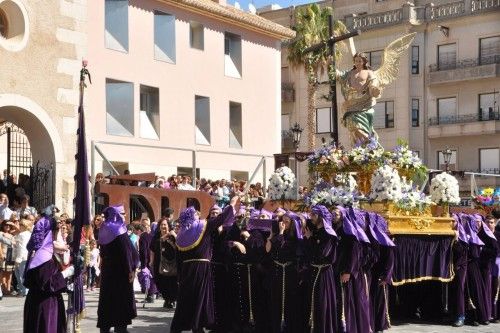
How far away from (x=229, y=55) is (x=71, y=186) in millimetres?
9620

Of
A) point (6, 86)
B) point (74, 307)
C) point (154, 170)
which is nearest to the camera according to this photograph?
point (74, 307)

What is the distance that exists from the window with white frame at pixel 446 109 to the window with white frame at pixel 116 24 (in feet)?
80.7

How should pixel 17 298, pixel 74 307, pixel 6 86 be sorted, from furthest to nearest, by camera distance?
pixel 6 86 < pixel 17 298 < pixel 74 307

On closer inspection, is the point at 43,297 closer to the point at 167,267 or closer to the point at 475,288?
the point at 167,267

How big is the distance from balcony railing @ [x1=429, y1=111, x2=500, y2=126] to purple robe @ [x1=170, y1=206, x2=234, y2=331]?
33938 mm

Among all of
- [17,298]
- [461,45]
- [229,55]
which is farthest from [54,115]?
[461,45]

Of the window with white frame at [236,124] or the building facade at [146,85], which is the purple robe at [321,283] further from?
the window with white frame at [236,124]

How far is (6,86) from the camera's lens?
19.5 meters

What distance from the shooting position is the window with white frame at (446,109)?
4472cm

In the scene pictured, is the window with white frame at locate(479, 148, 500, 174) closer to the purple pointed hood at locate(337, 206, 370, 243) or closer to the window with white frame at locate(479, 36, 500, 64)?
the window with white frame at locate(479, 36, 500, 64)

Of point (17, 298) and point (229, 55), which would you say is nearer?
point (17, 298)

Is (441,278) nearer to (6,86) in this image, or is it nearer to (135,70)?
(6,86)

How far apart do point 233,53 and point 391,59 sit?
14206 millimetres

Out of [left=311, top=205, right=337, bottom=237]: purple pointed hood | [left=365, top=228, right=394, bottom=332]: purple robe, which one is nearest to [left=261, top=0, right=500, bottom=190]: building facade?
[left=365, top=228, right=394, bottom=332]: purple robe
